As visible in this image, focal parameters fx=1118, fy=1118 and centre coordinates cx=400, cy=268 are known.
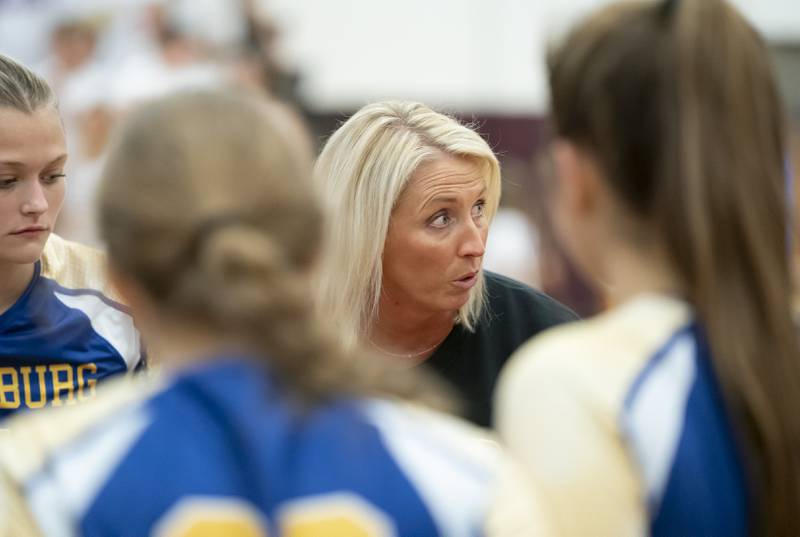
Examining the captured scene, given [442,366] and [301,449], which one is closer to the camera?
[301,449]

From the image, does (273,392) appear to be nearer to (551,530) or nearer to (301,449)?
(301,449)

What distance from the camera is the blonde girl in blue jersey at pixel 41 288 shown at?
2.73m

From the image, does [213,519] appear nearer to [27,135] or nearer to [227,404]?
[227,404]

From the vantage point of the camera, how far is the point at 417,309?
3.15m

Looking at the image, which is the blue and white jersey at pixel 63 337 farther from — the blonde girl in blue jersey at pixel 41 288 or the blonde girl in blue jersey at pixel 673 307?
the blonde girl in blue jersey at pixel 673 307

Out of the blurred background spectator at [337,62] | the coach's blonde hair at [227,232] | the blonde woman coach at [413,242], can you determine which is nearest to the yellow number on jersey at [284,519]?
the coach's blonde hair at [227,232]

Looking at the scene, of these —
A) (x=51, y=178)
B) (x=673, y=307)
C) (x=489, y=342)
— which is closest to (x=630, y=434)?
(x=673, y=307)

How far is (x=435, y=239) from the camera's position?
10.3 ft

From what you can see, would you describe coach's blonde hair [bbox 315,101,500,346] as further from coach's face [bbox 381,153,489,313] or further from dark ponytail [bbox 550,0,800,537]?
dark ponytail [bbox 550,0,800,537]

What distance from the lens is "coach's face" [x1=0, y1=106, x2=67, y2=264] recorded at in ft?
8.90

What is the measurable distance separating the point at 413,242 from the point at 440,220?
0.10 m

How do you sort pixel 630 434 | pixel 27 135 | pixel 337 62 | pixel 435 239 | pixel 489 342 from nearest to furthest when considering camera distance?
pixel 630 434
pixel 27 135
pixel 489 342
pixel 435 239
pixel 337 62

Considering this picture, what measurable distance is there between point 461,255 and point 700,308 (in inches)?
64.6

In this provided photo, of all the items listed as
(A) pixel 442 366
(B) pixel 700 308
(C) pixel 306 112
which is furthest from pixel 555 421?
(C) pixel 306 112
